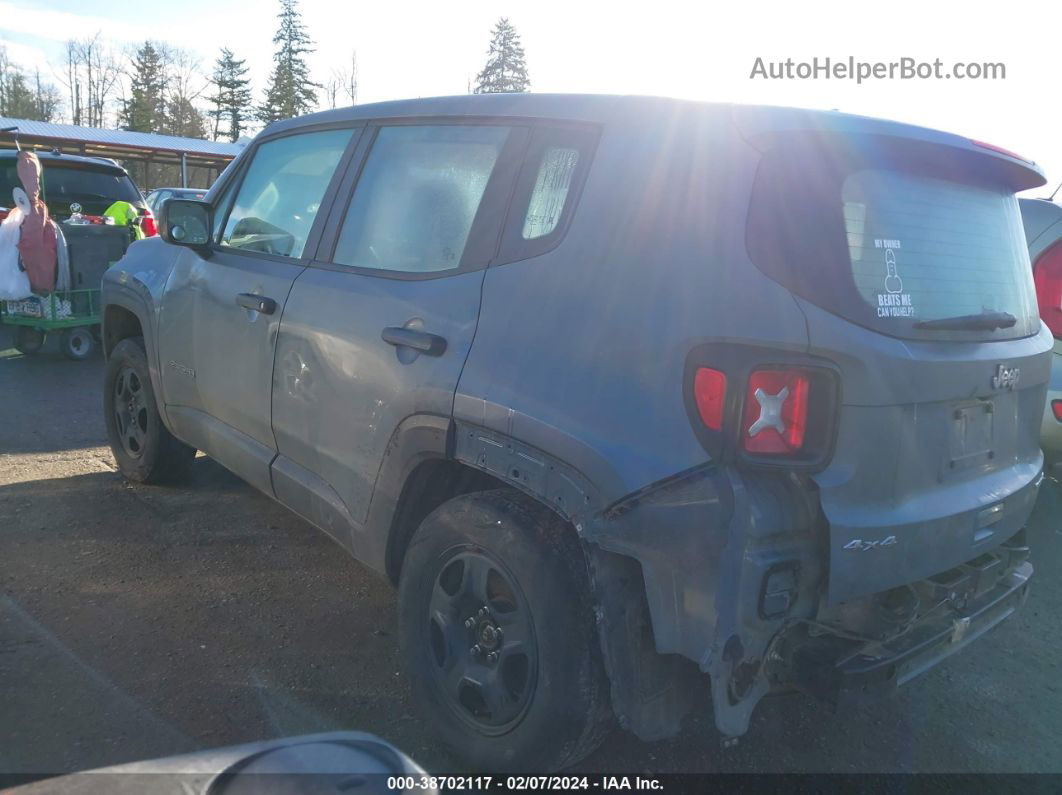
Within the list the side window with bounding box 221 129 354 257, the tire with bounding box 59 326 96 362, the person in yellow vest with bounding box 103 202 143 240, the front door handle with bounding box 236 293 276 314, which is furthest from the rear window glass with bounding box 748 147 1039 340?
the person in yellow vest with bounding box 103 202 143 240

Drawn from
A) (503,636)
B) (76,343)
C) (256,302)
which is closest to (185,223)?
(256,302)

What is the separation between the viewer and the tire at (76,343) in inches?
355

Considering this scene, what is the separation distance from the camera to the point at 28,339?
914 centimetres

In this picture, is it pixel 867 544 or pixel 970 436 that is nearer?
pixel 867 544

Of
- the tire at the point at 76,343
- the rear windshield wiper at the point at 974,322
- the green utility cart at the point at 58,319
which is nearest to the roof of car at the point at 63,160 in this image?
the green utility cart at the point at 58,319

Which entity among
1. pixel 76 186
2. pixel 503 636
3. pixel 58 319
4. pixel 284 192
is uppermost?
pixel 284 192

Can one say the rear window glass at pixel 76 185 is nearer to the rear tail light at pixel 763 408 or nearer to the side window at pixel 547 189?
the side window at pixel 547 189

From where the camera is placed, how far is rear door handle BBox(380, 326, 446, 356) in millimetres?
2771

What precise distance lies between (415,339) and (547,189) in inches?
25.3

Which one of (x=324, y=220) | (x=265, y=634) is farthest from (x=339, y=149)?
(x=265, y=634)

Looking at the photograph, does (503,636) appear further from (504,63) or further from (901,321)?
(504,63)

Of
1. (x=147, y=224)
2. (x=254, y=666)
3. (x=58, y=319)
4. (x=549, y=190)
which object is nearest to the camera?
(x=549, y=190)

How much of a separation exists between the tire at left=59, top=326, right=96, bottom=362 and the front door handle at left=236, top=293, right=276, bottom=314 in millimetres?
6241

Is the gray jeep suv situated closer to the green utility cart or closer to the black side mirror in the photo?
the black side mirror
